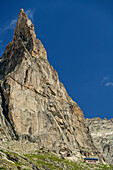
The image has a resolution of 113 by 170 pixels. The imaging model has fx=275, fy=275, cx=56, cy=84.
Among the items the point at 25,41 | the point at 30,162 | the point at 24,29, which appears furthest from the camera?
the point at 24,29

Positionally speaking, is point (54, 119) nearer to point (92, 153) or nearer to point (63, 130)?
point (63, 130)

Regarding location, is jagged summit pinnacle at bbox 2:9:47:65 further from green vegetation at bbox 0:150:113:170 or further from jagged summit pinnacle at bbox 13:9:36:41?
green vegetation at bbox 0:150:113:170

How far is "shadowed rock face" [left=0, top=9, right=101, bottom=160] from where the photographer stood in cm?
13238

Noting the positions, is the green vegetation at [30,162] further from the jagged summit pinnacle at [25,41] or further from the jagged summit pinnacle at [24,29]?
the jagged summit pinnacle at [24,29]

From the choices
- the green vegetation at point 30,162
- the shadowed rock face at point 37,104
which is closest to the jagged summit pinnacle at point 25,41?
the shadowed rock face at point 37,104

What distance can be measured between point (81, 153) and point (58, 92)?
128ft

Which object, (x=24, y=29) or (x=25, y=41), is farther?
(x=24, y=29)

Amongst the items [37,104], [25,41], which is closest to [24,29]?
[25,41]

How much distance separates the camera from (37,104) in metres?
144

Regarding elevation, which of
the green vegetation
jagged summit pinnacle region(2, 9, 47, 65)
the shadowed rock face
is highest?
jagged summit pinnacle region(2, 9, 47, 65)

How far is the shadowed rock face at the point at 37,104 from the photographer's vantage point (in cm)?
13238

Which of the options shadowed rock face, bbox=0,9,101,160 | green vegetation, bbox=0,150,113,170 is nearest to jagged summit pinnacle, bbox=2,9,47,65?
shadowed rock face, bbox=0,9,101,160

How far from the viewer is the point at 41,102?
147m

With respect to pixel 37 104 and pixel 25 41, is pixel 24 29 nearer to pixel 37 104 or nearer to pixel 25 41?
pixel 25 41
